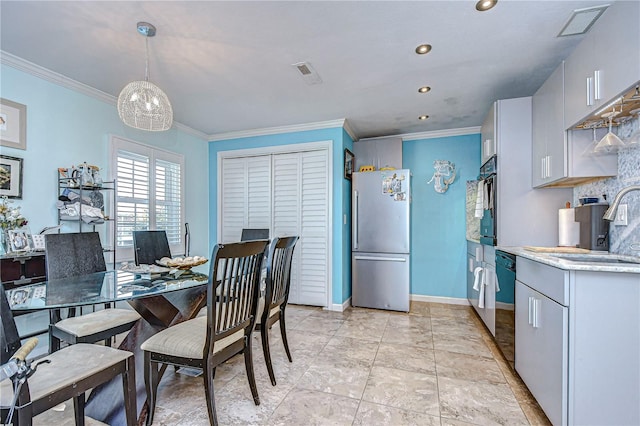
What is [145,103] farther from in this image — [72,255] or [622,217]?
[622,217]

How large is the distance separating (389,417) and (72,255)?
2.59 m

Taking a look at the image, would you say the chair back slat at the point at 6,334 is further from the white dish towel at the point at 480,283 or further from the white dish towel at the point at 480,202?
the white dish towel at the point at 480,202

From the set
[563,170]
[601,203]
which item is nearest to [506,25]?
[563,170]

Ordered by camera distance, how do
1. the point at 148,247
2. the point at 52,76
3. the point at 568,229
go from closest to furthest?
the point at 568,229, the point at 52,76, the point at 148,247

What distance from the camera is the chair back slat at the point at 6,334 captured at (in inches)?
46.9

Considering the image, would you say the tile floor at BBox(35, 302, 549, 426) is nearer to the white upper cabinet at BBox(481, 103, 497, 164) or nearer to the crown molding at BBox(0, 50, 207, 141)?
the white upper cabinet at BBox(481, 103, 497, 164)

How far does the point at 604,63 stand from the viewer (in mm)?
1673

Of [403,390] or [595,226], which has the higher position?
[595,226]

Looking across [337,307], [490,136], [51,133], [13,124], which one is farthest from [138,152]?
[490,136]

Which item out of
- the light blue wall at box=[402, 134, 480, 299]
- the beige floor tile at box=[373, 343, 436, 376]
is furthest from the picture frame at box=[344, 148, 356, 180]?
the beige floor tile at box=[373, 343, 436, 376]

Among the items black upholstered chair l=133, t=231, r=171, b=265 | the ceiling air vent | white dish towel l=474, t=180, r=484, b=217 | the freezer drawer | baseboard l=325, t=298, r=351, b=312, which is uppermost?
the ceiling air vent

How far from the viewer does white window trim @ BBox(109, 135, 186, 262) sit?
3189mm

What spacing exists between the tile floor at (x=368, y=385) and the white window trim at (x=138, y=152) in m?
1.65

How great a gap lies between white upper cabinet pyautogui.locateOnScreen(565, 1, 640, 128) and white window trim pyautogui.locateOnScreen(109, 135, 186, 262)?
402 centimetres
